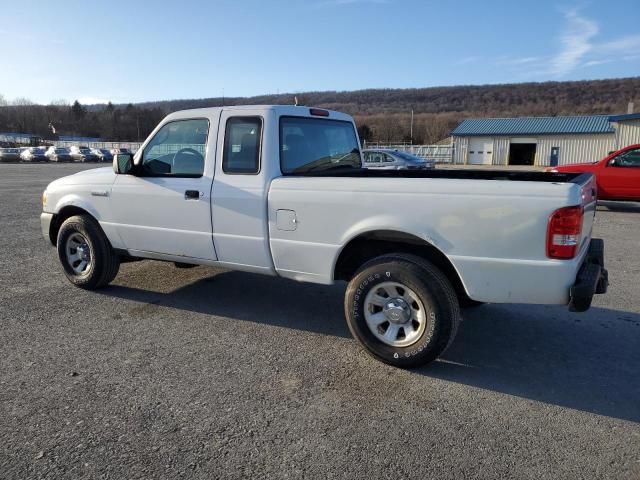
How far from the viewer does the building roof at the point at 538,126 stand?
154 feet

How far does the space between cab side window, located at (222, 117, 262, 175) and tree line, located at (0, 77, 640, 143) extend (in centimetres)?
8926

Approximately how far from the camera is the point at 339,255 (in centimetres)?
407

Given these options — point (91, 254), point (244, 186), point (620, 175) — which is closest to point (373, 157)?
point (620, 175)

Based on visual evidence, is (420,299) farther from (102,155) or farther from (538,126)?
(102,155)

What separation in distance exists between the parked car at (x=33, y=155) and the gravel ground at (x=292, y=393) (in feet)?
177

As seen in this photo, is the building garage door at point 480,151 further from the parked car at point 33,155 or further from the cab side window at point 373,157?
the parked car at point 33,155

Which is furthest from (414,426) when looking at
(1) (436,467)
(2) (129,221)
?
(2) (129,221)

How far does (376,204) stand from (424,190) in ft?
1.24

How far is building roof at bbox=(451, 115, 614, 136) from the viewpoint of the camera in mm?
47000

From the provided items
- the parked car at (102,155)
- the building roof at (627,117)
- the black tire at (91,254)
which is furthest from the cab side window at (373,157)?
the parked car at (102,155)

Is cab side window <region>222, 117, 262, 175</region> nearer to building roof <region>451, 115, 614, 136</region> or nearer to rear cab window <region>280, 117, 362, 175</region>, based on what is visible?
rear cab window <region>280, 117, 362, 175</region>

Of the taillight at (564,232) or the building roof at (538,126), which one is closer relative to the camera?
the taillight at (564,232)

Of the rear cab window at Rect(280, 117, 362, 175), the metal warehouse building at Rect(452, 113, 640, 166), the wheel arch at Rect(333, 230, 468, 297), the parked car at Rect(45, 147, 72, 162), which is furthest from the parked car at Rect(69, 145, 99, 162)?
the wheel arch at Rect(333, 230, 468, 297)

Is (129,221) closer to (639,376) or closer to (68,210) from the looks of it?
(68,210)
